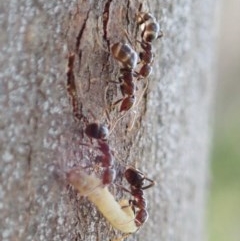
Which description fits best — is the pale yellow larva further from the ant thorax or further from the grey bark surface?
the ant thorax

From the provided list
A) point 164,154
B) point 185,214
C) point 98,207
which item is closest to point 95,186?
point 98,207

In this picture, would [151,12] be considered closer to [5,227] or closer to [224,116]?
[5,227]

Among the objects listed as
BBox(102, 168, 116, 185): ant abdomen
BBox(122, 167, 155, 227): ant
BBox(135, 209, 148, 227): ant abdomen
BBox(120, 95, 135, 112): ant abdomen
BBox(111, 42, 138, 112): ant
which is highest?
BBox(111, 42, 138, 112): ant

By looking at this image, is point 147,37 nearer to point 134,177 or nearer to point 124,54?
point 124,54

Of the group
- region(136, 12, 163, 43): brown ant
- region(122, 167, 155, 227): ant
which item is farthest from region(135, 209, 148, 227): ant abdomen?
region(136, 12, 163, 43): brown ant

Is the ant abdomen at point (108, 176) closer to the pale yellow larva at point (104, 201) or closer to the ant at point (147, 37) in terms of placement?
the pale yellow larva at point (104, 201)
